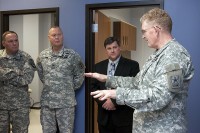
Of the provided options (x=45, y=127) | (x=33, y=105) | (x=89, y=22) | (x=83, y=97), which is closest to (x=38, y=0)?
(x=89, y=22)

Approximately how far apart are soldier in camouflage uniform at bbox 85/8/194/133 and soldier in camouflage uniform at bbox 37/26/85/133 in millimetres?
1524

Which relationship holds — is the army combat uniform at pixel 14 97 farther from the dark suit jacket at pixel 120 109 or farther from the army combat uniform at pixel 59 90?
the dark suit jacket at pixel 120 109

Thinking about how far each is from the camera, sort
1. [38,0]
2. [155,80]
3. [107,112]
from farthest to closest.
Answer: [38,0], [107,112], [155,80]

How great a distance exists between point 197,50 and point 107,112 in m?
1.18

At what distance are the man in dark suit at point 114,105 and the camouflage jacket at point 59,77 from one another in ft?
1.21

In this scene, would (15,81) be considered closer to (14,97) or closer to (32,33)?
(14,97)

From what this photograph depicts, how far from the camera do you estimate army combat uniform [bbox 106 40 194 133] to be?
4.61 ft

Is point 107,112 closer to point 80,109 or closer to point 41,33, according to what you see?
point 80,109

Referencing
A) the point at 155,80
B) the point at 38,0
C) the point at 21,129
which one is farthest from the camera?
the point at 38,0

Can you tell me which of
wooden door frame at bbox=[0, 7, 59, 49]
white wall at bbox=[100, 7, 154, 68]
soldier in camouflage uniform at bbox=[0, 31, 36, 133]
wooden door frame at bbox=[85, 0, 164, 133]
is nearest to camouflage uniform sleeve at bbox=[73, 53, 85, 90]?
wooden door frame at bbox=[85, 0, 164, 133]

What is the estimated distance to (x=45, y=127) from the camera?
3109 mm

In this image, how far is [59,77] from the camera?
307cm

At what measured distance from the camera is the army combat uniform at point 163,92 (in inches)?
55.3

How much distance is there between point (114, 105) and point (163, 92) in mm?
1299
